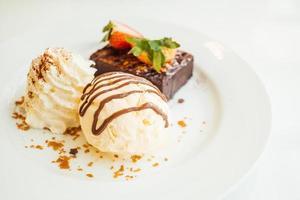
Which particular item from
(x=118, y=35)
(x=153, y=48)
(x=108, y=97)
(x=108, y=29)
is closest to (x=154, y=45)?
(x=153, y=48)

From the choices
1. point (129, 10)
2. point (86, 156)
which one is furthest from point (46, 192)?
point (129, 10)

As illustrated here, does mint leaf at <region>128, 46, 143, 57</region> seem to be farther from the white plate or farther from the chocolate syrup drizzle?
the white plate

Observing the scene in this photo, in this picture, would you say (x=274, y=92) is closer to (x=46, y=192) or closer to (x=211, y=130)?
(x=211, y=130)

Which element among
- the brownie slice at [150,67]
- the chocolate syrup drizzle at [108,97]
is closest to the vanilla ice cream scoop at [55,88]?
the chocolate syrup drizzle at [108,97]

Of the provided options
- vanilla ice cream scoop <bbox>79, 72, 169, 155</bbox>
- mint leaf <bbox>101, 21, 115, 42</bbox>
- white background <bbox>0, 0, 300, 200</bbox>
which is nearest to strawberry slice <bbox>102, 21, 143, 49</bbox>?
mint leaf <bbox>101, 21, 115, 42</bbox>

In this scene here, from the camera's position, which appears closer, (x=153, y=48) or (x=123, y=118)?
(x=123, y=118)

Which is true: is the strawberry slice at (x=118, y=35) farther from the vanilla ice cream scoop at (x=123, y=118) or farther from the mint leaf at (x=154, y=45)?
the vanilla ice cream scoop at (x=123, y=118)

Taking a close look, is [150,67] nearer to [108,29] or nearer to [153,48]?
[153,48]
